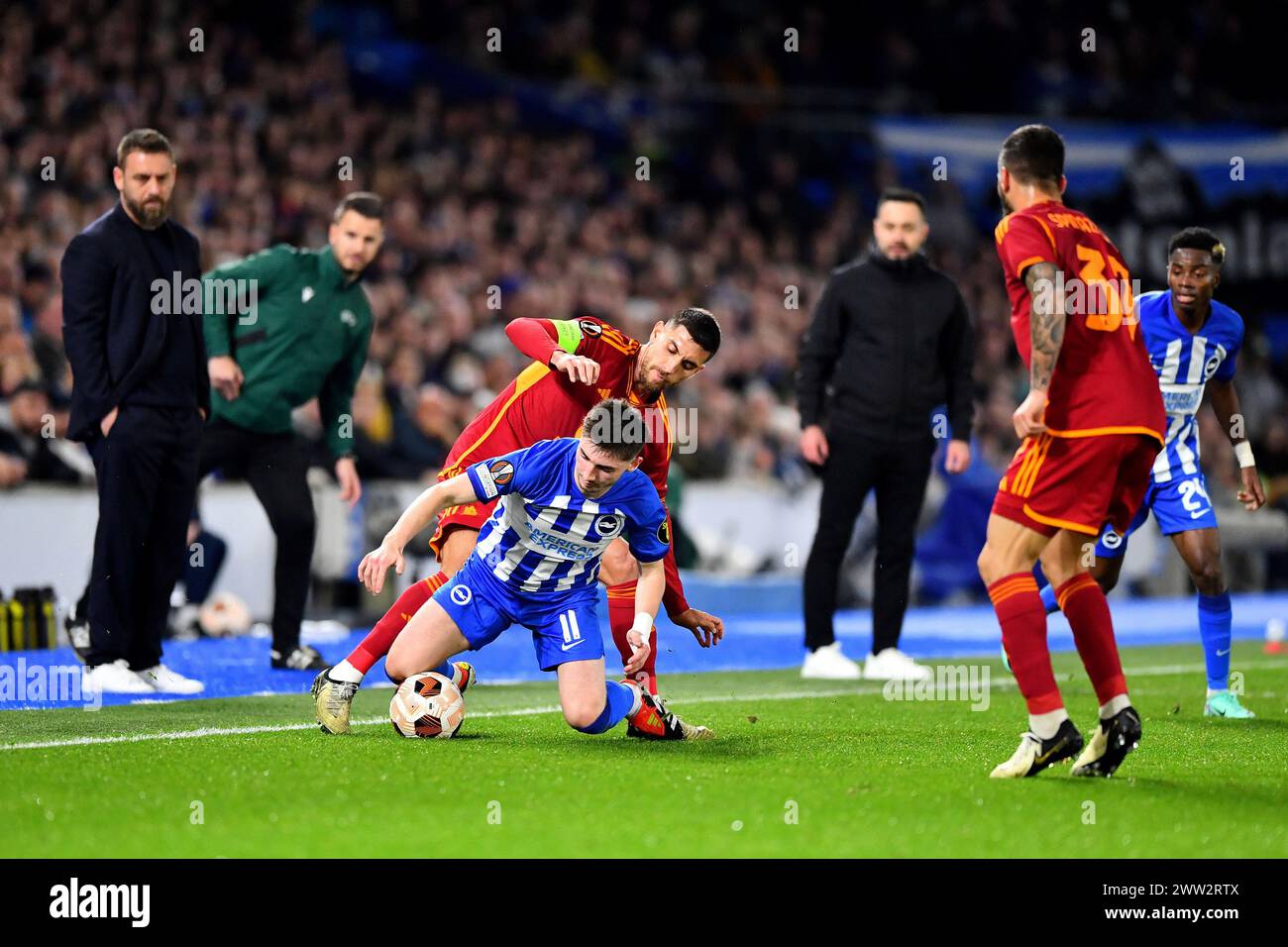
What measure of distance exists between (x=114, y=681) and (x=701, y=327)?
3.29 metres

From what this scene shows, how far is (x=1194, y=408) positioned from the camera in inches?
315

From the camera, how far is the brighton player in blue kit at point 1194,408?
25.6ft

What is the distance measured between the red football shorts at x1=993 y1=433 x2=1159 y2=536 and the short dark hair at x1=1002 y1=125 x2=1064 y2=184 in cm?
85

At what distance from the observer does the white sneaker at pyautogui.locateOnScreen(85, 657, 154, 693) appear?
307 inches

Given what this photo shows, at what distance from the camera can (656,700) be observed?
6.47m

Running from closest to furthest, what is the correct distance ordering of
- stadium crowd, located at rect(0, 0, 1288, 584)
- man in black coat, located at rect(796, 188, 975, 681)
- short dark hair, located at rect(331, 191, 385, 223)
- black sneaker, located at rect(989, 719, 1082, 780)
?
black sneaker, located at rect(989, 719, 1082, 780) < short dark hair, located at rect(331, 191, 385, 223) < man in black coat, located at rect(796, 188, 975, 681) < stadium crowd, located at rect(0, 0, 1288, 584)

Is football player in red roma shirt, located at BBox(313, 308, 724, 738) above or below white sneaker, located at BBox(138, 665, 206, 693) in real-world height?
above

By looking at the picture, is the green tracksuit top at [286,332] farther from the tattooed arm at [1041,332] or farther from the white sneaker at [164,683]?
the tattooed arm at [1041,332]

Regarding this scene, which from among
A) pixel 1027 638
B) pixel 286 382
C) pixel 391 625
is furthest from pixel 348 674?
pixel 286 382

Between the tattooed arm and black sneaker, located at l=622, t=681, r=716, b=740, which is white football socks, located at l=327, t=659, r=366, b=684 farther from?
the tattooed arm

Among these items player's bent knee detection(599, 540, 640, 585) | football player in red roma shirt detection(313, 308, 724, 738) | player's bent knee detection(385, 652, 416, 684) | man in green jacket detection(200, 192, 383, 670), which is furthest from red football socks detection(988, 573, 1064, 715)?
man in green jacket detection(200, 192, 383, 670)
